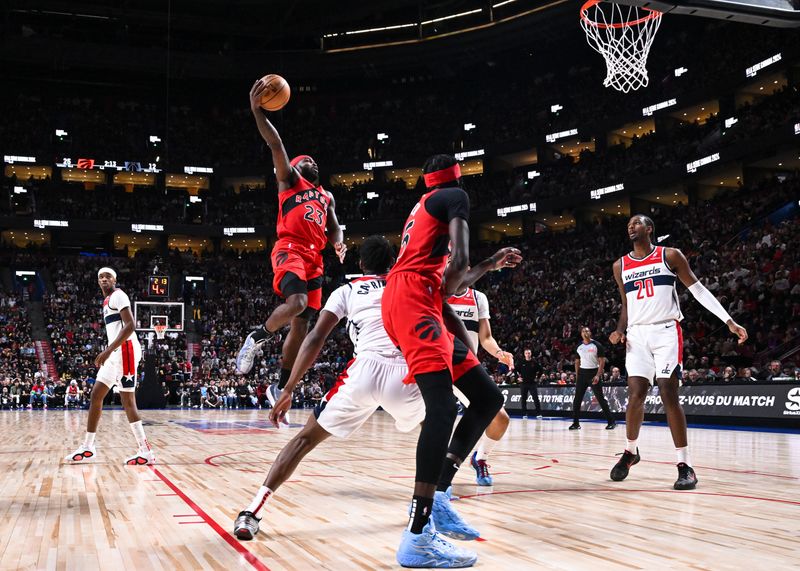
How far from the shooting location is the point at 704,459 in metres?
9.23

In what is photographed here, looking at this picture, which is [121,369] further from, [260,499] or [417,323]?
[417,323]

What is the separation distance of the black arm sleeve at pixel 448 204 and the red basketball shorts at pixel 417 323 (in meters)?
0.36

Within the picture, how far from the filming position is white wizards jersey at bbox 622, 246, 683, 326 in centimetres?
709

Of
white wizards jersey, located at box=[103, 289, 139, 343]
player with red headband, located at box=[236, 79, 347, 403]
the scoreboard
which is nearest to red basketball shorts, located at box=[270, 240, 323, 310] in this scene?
player with red headband, located at box=[236, 79, 347, 403]

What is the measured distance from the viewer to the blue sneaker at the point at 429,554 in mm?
3541

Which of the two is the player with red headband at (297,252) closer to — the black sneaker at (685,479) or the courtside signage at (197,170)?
the black sneaker at (685,479)

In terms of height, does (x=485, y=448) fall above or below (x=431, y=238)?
below

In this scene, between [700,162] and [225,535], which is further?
[700,162]

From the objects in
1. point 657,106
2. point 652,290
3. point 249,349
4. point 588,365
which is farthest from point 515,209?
point 249,349

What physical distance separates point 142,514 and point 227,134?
46382mm

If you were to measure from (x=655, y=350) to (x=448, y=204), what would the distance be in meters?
3.96

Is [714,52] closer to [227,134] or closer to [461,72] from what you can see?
[461,72]

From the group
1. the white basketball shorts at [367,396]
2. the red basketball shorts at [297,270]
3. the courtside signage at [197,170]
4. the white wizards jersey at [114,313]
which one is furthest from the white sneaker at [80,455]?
the courtside signage at [197,170]

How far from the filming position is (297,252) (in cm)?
718
